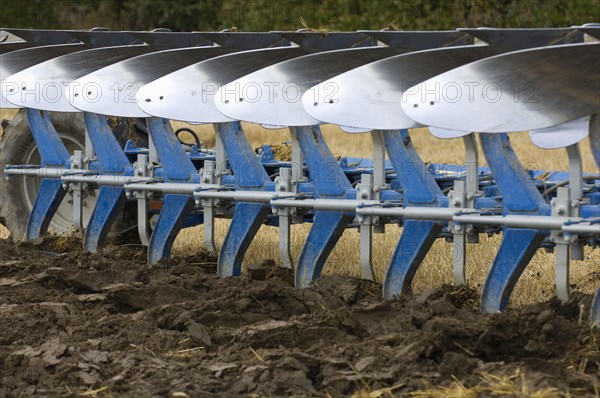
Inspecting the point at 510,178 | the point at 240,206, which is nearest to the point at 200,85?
the point at 240,206

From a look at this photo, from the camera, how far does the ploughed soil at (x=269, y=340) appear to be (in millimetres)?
4355

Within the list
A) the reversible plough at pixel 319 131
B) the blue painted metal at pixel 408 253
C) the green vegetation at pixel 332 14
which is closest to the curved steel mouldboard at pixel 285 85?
the reversible plough at pixel 319 131

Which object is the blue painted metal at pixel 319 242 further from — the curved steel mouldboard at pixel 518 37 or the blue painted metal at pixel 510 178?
the curved steel mouldboard at pixel 518 37

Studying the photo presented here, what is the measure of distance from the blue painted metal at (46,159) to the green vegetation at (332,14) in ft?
32.7

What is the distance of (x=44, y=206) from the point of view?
7762 millimetres

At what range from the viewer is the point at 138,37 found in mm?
7645

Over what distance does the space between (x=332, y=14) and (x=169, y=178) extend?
1296 cm

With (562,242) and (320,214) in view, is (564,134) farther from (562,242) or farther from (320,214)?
(320,214)

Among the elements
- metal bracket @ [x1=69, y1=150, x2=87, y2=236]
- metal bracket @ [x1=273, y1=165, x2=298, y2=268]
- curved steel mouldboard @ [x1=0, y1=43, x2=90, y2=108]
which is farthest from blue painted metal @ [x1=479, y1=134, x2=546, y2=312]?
curved steel mouldboard @ [x1=0, y1=43, x2=90, y2=108]

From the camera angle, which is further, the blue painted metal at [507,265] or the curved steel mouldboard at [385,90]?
the curved steel mouldboard at [385,90]

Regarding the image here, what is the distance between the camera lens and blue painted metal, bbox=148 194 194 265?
22.6ft

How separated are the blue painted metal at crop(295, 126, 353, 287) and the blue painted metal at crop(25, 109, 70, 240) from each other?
2.01 m

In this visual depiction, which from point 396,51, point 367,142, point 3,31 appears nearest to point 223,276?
point 396,51

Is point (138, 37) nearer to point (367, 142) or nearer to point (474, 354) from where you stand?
point (474, 354)
